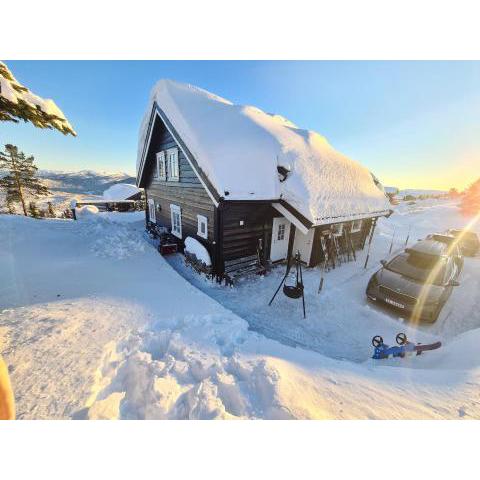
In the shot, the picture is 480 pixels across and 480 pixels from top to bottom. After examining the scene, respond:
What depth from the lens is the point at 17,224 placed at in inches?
390

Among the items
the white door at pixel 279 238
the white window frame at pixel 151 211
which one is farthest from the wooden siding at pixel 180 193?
the white door at pixel 279 238

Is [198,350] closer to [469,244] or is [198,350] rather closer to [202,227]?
[202,227]

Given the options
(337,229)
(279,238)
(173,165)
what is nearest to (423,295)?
(337,229)

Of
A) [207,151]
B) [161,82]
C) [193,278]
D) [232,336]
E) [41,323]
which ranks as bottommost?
[193,278]

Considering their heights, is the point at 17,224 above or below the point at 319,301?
above

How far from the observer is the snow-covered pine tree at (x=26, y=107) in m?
2.68

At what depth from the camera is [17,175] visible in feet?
Answer: 83.0

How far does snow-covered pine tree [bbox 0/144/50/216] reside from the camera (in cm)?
2441

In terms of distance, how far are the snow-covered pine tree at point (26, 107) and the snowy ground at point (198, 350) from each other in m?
3.51

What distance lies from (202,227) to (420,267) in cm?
764

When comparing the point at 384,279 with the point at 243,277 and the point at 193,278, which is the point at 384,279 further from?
the point at 193,278

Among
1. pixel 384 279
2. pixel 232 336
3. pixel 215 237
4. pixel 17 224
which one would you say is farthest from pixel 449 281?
pixel 17 224
